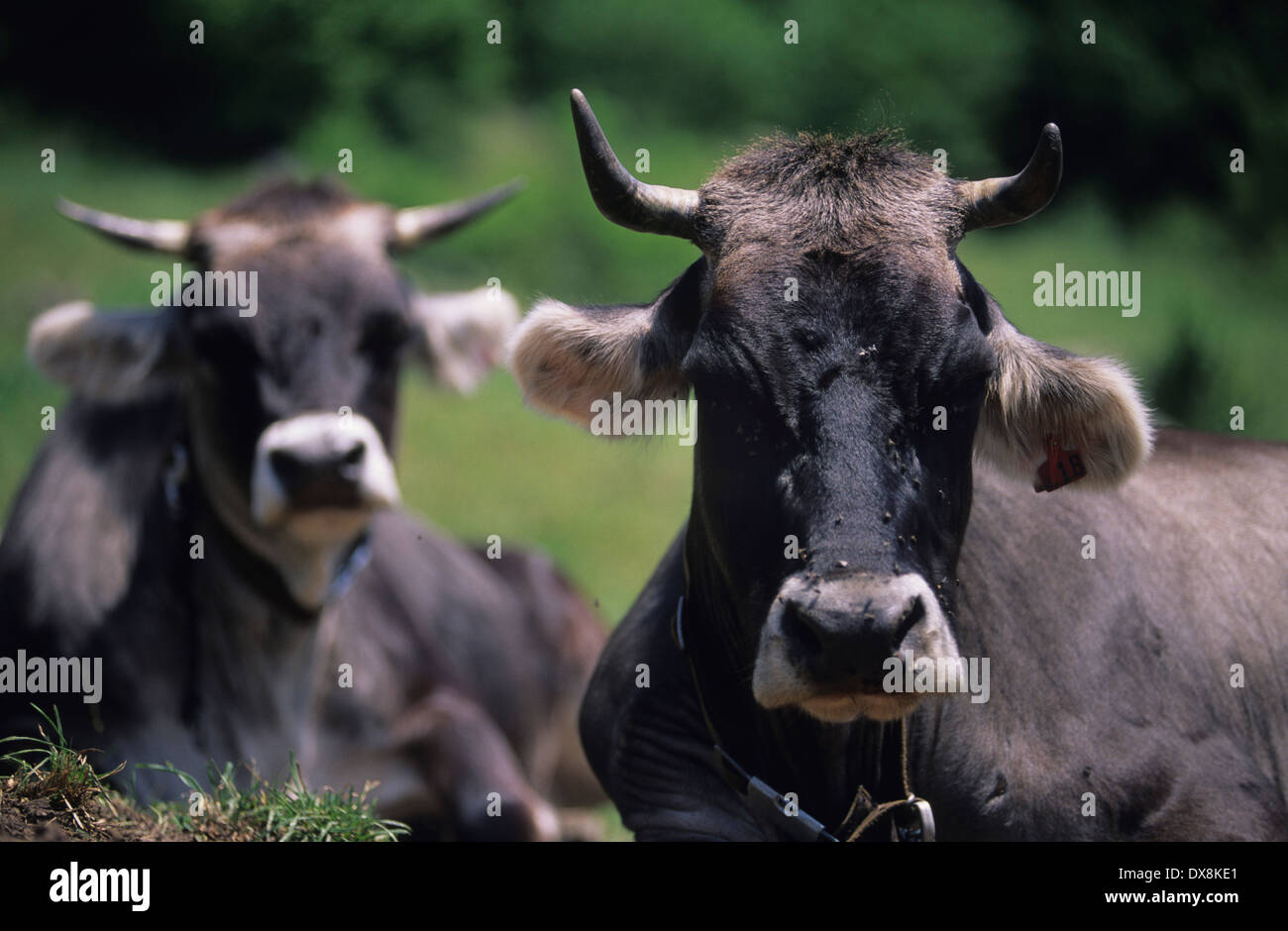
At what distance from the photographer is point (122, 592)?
5.96 metres

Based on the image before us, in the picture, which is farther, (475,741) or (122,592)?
(475,741)

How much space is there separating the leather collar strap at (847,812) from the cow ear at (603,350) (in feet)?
3.07

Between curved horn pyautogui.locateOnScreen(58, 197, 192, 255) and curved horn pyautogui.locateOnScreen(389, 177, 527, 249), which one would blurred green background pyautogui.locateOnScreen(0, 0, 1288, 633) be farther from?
curved horn pyautogui.locateOnScreen(58, 197, 192, 255)

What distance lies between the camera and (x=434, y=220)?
6.63 meters

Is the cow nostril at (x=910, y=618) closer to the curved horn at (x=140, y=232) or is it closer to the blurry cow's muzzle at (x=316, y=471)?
the blurry cow's muzzle at (x=316, y=471)

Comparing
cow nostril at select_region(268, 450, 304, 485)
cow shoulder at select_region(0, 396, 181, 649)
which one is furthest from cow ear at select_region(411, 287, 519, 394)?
cow nostril at select_region(268, 450, 304, 485)

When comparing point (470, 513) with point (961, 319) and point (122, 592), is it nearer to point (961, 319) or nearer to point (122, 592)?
point (122, 592)

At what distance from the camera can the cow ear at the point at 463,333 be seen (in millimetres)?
6641

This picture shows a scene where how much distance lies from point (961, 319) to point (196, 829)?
236 centimetres
